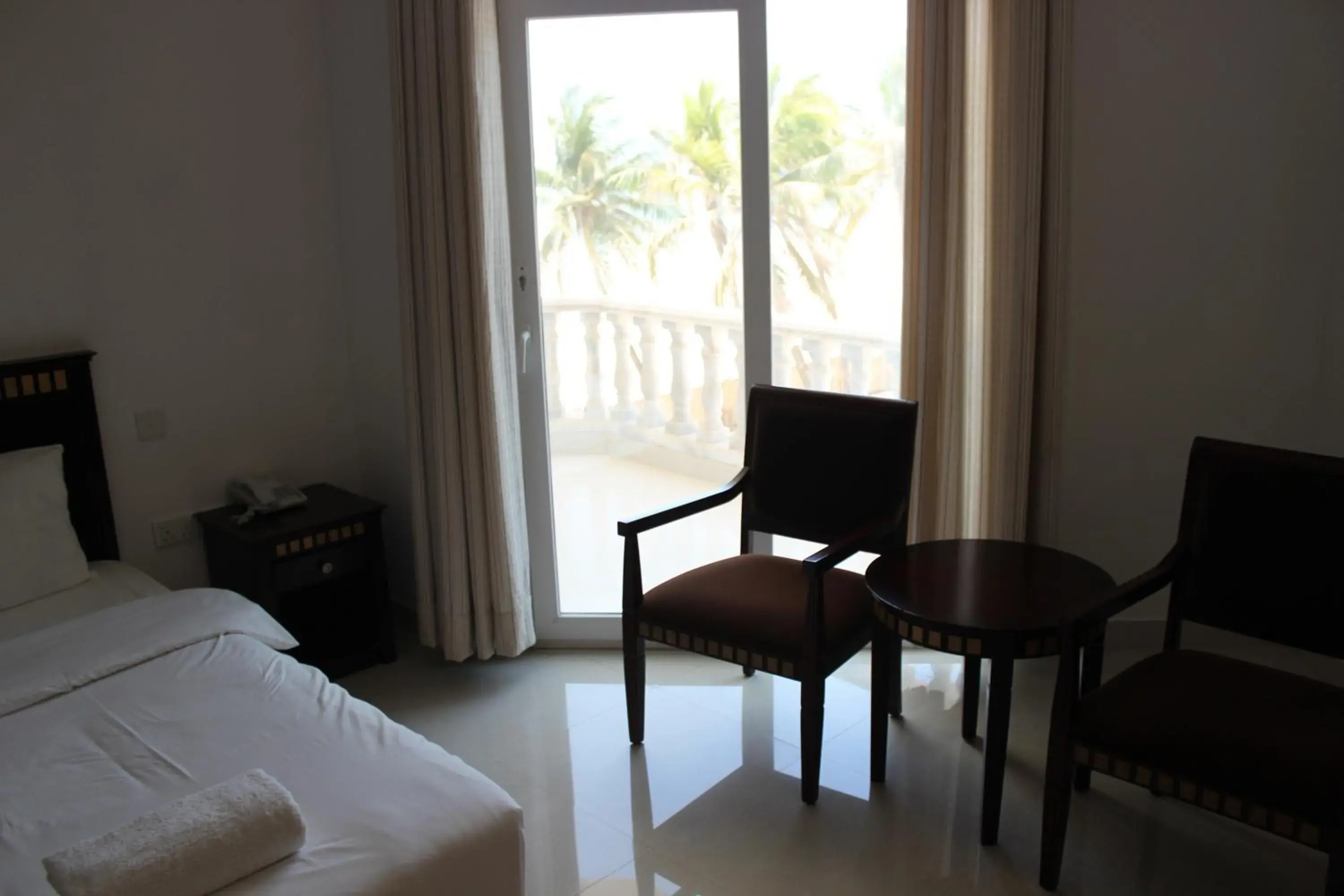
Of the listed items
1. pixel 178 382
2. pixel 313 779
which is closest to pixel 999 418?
pixel 313 779

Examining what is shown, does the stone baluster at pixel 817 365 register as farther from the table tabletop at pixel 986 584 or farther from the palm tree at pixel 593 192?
the table tabletop at pixel 986 584

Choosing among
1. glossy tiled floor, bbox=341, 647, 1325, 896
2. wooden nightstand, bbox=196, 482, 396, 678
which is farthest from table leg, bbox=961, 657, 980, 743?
wooden nightstand, bbox=196, 482, 396, 678

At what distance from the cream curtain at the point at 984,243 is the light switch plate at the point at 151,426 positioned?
228cm

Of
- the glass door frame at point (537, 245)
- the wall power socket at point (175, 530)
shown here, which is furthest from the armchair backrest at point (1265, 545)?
the wall power socket at point (175, 530)

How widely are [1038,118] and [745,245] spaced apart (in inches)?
36.2

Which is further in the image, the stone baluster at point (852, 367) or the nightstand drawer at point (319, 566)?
the stone baluster at point (852, 367)

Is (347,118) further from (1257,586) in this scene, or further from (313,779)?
(1257,586)

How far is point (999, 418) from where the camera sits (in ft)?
11.1

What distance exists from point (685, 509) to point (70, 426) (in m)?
1.78

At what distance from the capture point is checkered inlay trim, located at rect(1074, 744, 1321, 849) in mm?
2186

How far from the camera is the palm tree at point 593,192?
3.58m

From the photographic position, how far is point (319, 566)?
11.8 feet

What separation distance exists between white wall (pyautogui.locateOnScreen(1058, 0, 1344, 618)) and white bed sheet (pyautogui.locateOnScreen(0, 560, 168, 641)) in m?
2.75

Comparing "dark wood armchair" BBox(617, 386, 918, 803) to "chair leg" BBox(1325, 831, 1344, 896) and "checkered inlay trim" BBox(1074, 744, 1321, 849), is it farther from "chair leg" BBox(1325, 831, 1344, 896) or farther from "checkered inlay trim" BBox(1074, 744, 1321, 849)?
"chair leg" BBox(1325, 831, 1344, 896)
